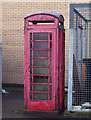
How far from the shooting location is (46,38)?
21.3ft

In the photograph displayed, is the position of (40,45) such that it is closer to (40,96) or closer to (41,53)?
(41,53)

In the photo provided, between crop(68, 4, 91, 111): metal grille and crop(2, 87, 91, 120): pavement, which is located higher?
crop(68, 4, 91, 111): metal grille

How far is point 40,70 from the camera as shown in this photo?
659 cm

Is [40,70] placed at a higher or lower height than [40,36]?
lower

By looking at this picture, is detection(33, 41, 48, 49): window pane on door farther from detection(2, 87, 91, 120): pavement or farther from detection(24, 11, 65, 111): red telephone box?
detection(2, 87, 91, 120): pavement

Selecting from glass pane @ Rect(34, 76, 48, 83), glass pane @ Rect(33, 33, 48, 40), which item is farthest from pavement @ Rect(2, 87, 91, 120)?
glass pane @ Rect(33, 33, 48, 40)

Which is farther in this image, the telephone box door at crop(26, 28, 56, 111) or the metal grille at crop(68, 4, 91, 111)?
the metal grille at crop(68, 4, 91, 111)

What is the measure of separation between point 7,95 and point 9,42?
7.78 ft

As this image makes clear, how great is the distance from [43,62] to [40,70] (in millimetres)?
223

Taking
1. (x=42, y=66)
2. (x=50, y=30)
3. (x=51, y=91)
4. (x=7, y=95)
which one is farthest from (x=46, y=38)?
(x=7, y=95)

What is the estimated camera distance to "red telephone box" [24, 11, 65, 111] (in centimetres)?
648

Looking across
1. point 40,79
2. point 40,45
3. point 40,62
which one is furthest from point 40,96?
point 40,45

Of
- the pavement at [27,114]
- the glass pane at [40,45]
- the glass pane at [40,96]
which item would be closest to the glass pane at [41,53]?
the glass pane at [40,45]

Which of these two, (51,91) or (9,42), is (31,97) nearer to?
(51,91)
